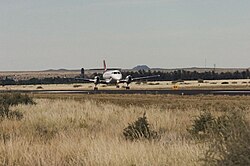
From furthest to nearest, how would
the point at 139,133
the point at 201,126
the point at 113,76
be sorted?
the point at 113,76, the point at 201,126, the point at 139,133

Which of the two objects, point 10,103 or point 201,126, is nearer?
point 201,126

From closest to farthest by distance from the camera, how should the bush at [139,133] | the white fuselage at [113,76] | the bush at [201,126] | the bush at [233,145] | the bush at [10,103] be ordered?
the bush at [233,145] → the bush at [139,133] → the bush at [201,126] → the bush at [10,103] → the white fuselage at [113,76]

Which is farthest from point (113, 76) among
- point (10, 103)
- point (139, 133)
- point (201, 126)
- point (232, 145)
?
point (232, 145)

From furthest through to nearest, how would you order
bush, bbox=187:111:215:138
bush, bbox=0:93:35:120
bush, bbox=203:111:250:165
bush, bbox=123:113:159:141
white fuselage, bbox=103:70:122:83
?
1. white fuselage, bbox=103:70:122:83
2. bush, bbox=0:93:35:120
3. bush, bbox=187:111:215:138
4. bush, bbox=123:113:159:141
5. bush, bbox=203:111:250:165

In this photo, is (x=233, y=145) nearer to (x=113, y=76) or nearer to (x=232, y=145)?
(x=232, y=145)

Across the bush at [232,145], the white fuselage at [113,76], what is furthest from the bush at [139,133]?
the white fuselage at [113,76]

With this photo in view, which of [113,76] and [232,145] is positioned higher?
[113,76]

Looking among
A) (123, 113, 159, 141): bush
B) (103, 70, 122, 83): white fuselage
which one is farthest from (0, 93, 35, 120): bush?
(103, 70, 122, 83): white fuselage

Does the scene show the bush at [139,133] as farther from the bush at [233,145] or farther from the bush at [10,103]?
the bush at [10,103]

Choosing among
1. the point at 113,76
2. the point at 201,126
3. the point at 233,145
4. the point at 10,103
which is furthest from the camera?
the point at 113,76

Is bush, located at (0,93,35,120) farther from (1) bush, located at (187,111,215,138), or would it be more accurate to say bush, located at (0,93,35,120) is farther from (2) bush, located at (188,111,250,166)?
(2) bush, located at (188,111,250,166)

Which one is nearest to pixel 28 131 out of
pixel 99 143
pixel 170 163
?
pixel 99 143

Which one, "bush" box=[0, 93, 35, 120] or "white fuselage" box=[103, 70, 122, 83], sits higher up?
"white fuselage" box=[103, 70, 122, 83]

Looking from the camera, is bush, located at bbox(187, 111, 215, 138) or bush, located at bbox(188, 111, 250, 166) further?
bush, located at bbox(187, 111, 215, 138)
